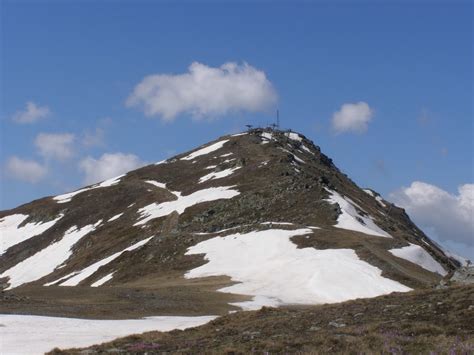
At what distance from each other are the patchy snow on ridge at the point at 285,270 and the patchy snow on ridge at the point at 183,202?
81.5ft

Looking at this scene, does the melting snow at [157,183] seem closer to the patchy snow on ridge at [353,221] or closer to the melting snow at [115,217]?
the melting snow at [115,217]

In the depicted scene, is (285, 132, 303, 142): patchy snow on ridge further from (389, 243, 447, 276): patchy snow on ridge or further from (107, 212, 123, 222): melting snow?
(389, 243, 447, 276): patchy snow on ridge

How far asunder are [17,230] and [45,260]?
39.2m

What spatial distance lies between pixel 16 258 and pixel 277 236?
232 ft

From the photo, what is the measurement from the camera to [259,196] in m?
97.2

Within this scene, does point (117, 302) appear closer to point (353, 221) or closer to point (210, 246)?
point (210, 246)

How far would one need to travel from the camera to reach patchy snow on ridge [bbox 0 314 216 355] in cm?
2789

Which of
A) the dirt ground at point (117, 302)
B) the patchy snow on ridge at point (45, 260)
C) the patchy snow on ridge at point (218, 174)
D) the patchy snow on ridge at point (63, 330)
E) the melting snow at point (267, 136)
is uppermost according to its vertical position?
the melting snow at point (267, 136)

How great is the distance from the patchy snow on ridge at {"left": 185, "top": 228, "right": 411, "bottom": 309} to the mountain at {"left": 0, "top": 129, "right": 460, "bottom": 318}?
170 millimetres

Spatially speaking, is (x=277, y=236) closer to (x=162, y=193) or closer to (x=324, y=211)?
(x=324, y=211)

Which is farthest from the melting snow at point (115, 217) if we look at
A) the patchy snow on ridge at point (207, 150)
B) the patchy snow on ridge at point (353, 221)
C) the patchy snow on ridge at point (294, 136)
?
the patchy snow on ridge at point (294, 136)

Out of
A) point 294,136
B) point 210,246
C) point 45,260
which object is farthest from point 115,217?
point 294,136

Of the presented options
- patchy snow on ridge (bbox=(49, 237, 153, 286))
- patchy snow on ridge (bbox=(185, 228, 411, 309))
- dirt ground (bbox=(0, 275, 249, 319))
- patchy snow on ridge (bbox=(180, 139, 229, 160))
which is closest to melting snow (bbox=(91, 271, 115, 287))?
patchy snow on ridge (bbox=(49, 237, 153, 286))

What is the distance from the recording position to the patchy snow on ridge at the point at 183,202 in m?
106
